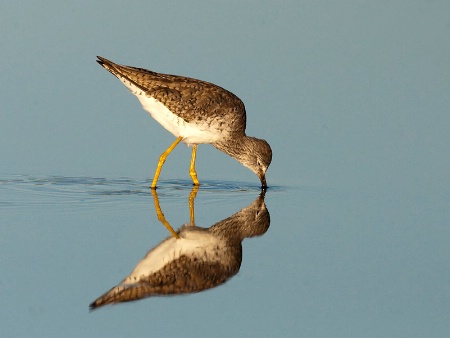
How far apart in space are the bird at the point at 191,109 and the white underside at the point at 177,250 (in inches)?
142

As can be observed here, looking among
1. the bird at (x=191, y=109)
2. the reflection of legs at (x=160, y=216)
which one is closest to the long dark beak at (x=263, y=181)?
the bird at (x=191, y=109)

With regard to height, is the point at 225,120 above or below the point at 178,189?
above

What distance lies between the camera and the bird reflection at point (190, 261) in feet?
29.7

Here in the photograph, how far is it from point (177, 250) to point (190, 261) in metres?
0.35

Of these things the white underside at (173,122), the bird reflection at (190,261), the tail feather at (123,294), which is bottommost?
the tail feather at (123,294)

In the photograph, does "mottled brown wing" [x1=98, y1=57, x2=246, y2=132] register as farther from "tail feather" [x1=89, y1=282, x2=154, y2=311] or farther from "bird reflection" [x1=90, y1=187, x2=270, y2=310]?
"tail feather" [x1=89, y1=282, x2=154, y2=311]

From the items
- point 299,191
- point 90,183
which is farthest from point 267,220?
point 90,183

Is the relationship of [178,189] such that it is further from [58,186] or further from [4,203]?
[4,203]

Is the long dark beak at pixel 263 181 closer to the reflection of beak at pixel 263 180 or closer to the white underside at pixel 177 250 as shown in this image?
the reflection of beak at pixel 263 180

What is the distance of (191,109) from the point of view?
14883 mm

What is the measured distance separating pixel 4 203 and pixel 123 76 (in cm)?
326

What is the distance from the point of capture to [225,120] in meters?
15.2

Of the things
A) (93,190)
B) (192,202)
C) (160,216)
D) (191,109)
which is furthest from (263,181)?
(160,216)

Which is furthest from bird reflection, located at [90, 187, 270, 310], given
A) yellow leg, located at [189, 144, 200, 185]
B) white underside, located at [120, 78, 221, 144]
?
white underside, located at [120, 78, 221, 144]
